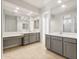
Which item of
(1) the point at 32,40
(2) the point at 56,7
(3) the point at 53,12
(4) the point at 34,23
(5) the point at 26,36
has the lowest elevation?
(1) the point at 32,40

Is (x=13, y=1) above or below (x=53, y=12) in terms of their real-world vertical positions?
above

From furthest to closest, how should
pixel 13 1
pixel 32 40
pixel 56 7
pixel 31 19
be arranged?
1. pixel 31 19
2. pixel 32 40
3. pixel 56 7
4. pixel 13 1

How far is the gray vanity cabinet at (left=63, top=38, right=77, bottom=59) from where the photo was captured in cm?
225

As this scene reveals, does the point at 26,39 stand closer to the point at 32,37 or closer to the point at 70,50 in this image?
the point at 32,37

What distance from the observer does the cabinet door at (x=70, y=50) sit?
7.36 feet

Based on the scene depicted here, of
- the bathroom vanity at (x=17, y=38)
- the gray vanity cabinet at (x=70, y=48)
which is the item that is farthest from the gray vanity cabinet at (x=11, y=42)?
the gray vanity cabinet at (x=70, y=48)

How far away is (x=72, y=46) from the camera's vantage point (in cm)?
233

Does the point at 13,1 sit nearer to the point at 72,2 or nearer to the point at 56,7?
the point at 56,7

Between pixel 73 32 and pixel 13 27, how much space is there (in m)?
4.58

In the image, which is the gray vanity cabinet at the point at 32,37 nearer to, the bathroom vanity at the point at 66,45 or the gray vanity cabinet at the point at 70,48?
the bathroom vanity at the point at 66,45

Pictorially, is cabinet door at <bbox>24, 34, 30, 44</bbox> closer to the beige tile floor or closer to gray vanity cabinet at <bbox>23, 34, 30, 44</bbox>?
gray vanity cabinet at <bbox>23, 34, 30, 44</bbox>

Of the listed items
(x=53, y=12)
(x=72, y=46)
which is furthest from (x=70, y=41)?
(x=53, y=12)

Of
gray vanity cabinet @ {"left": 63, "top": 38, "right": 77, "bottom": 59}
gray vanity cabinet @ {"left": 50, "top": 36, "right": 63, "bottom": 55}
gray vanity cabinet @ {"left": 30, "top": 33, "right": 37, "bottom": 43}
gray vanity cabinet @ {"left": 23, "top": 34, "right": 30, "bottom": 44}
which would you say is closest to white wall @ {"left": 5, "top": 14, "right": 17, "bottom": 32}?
gray vanity cabinet @ {"left": 23, "top": 34, "right": 30, "bottom": 44}

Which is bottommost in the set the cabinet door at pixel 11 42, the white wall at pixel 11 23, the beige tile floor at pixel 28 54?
the beige tile floor at pixel 28 54
